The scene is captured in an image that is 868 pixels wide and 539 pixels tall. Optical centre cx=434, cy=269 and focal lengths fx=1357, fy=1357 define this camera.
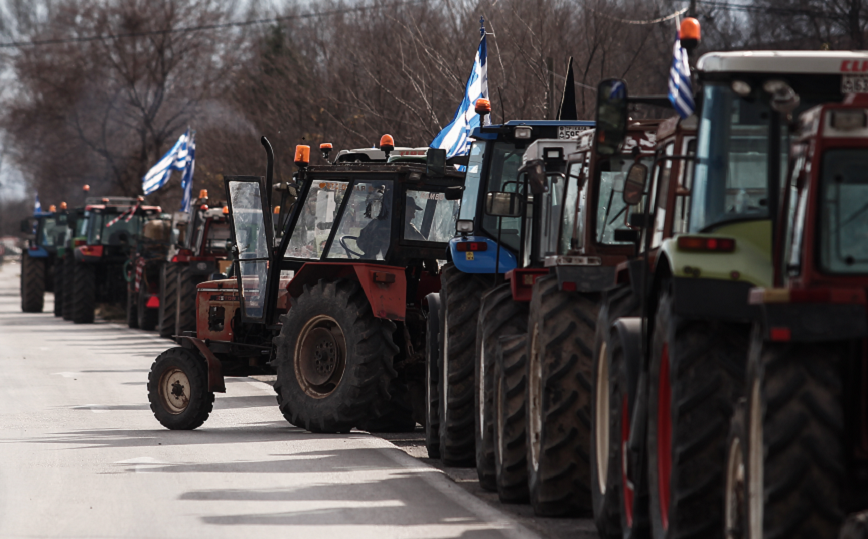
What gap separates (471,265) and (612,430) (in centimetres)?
388

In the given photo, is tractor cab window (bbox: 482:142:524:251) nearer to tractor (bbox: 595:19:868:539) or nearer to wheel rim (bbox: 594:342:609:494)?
Result: wheel rim (bbox: 594:342:609:494)

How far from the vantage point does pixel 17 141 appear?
60.2 meters

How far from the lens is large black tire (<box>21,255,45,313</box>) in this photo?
39.9 metres

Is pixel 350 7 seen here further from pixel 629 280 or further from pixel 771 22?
pixel 629 280

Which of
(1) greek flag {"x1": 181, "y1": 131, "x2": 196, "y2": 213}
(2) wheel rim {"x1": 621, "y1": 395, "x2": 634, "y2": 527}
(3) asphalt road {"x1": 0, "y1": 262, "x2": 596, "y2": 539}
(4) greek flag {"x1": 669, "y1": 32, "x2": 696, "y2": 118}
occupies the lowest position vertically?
(3) asphalt road {"x1": 0, "y1": 262, "x2": 596, "y2": 539}

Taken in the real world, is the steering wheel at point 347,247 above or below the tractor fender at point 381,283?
above

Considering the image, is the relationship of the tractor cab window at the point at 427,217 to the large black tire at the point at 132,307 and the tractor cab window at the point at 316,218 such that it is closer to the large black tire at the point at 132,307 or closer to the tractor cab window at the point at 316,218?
the tractor cab window at the point at 316,218

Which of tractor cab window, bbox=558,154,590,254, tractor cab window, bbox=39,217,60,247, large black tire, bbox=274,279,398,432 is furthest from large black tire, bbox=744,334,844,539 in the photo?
tractor cab window, bbox=39,217,60,247

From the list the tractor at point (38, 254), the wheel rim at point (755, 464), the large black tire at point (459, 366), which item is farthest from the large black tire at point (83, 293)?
the wheel rim at point (755, 464)

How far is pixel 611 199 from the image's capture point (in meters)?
8.88

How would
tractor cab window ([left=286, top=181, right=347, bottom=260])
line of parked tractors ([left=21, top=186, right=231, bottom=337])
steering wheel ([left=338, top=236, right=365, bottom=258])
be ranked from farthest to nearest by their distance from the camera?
line of parked tractors ([left=21, top=186, right=231, bottom=337]) < tractor cab window ([left=286, top=181, right=347, bottom=260]) < steering wheel ([left=338, top=236, right=365, bottom=258])

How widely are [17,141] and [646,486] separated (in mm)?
57452

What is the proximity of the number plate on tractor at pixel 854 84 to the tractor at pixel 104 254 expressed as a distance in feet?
92.0

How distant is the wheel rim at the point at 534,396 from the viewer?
8461 mm
